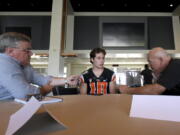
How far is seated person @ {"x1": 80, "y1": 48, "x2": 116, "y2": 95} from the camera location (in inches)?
72.3

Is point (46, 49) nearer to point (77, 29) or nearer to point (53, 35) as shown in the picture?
point (77, 29)

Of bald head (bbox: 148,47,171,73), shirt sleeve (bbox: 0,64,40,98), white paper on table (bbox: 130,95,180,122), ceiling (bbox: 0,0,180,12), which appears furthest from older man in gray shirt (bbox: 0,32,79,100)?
ceiling (bbox: 0,0,180,12)

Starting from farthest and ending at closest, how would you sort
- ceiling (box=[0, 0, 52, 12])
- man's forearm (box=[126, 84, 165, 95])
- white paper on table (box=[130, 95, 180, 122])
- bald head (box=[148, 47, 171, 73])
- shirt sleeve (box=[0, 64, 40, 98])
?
ceiling (box=[0, 0, 52, 12]) < bald head (box=[148, 47, 171, 73]) < man's forearm (box=[126, 84, 165, 95]) < shirt sleeve (box=[0, 64, 40, 98]) < white paper on table (box=[130, 95, 180, 122])

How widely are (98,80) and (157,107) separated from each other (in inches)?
55.9

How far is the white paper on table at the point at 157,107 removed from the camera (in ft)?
1.46

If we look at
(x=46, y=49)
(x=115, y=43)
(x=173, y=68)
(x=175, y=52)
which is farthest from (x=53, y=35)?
(x=175, y=52)

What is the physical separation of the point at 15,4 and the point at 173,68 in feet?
19.0

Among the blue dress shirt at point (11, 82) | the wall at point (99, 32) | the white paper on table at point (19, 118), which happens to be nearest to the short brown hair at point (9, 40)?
the blue dress shirt at point (11, 82)

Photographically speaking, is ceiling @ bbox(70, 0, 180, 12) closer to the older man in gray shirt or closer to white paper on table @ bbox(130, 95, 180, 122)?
the older man in gray shirt

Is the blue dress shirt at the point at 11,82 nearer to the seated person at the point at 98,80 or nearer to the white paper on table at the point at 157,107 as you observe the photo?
the white paper on table at the point at 157,107

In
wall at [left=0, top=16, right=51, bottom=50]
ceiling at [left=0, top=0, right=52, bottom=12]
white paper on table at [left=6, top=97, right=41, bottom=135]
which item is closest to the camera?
white paper on table at [left=6, top=97, right=41, bottom=135]

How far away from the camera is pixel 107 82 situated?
A: 1.88m

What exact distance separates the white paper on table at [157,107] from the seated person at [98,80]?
→ 1.31 meters

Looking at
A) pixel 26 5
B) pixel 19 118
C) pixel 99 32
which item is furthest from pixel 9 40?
pixel 26 5
